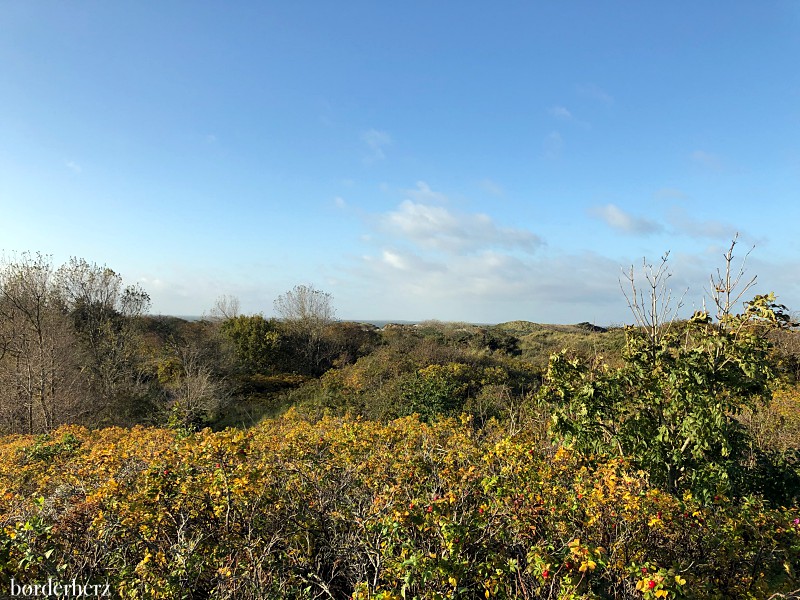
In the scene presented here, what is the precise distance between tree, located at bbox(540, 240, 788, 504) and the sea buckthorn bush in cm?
41

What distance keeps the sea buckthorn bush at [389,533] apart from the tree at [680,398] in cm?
41

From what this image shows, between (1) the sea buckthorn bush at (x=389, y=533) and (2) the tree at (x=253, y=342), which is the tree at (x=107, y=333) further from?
(1) the sea buckthorn bush at (x=389, y=533)

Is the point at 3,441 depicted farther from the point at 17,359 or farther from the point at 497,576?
the point at 497,576

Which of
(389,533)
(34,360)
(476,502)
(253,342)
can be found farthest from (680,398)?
(253,342)

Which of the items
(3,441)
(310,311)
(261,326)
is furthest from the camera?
(310,311)

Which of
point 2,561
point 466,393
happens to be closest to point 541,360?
point 466,393

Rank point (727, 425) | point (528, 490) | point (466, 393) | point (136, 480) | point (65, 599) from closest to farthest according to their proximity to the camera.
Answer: point (65, 599)
point (528, 490)
point (727, 425)
point (136, 480)
point (466, 393)

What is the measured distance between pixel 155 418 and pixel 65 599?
1281 cm

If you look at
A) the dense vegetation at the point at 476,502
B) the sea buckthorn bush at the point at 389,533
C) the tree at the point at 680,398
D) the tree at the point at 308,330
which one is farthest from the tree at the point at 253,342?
the tree at the point at 680,398

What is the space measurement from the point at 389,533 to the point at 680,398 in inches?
126

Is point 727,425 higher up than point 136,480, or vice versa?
point 727,425

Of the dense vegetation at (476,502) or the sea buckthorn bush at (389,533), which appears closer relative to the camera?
the sea buckthorn bush at (389,533)

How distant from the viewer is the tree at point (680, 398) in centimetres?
412

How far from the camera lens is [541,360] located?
2192 cm
